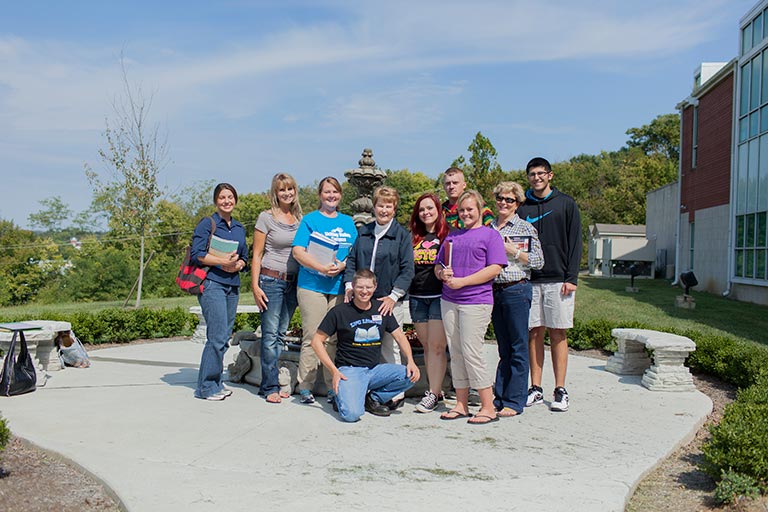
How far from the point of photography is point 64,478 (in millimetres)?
3744

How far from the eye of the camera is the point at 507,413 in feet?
16.8

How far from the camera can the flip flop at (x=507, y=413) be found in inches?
201

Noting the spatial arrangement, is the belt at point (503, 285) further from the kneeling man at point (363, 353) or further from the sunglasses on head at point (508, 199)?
the kneeling man at point (363, 353)

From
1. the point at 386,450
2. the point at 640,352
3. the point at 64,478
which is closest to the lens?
the point at 64,478

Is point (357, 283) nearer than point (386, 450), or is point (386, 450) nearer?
point (386, 450)

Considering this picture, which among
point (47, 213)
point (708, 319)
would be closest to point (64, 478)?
point (708, 319)

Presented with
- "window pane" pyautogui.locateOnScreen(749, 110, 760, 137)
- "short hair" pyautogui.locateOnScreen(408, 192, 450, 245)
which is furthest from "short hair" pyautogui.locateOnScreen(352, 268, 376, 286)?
"window pane" pyautogui.locateOnScreen(749, 110, 760, 137)

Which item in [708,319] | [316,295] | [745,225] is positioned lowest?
[708,319]

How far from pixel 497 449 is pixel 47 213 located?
5649 centimetres

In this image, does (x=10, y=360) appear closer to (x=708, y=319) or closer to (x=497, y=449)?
(x=497, y=449)

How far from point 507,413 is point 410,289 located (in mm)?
1264

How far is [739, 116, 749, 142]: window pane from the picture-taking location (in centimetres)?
1759

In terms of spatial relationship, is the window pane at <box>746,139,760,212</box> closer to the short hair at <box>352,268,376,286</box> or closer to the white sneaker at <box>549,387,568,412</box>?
the white sneaker at <box>549,387,568,412</box>

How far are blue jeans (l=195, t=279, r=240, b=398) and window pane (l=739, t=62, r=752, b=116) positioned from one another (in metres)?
17.1
